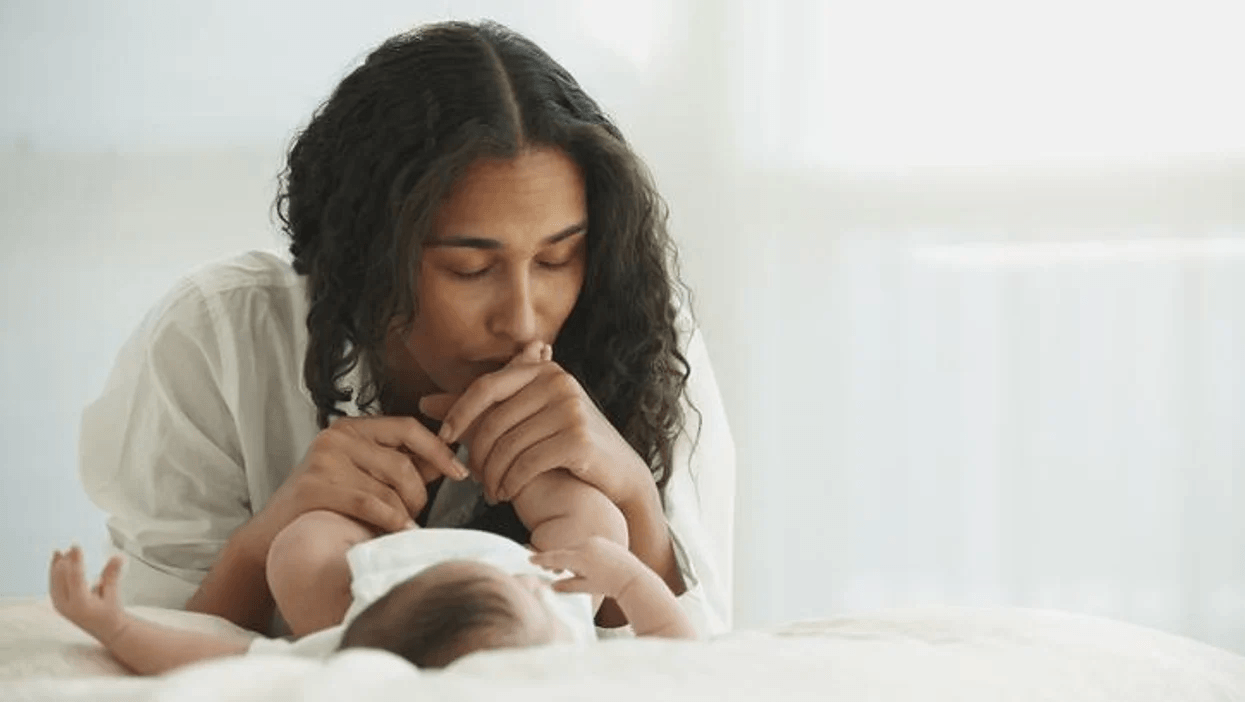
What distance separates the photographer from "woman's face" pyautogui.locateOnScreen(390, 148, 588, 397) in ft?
5.31

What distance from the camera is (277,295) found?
74.2 inches

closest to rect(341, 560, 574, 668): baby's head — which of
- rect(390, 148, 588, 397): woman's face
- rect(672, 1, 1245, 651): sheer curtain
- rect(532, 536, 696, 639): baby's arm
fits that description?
rect(532, 536, 696, 639): baby's arm

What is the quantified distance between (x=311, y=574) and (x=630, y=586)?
0.77 feet

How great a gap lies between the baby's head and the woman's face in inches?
20.1

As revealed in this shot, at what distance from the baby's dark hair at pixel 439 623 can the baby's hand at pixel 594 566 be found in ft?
0.39

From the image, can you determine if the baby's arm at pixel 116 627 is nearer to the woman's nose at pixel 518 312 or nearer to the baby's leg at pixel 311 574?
the baby's leg at pixel 311 574

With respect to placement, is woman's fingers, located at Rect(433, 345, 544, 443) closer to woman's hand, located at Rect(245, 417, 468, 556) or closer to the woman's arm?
woman's hand, located at Rect(245, 417, 468, 556)

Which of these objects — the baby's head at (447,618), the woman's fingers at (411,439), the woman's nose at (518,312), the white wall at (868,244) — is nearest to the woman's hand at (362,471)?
the woman's fingers at (411,439)

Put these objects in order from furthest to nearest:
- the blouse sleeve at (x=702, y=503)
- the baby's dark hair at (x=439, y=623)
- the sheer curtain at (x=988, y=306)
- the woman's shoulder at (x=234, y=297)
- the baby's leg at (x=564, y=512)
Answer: the sheer curtain at (x=988, y=306), the woman's shoulder at (x=234, y=297), the blouse sleeve at (x=702, y=503), the baby's leg at (x=564, y=512), the baby's dark hair at (x=439, y=623)

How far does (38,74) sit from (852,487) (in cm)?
153

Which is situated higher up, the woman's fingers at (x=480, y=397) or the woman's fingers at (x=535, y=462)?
the woman's fingers at (x=480, y=397)

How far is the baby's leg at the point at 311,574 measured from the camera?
4.38ft

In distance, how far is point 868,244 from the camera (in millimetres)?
3123

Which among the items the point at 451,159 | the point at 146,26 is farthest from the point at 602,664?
the point at 146,26
